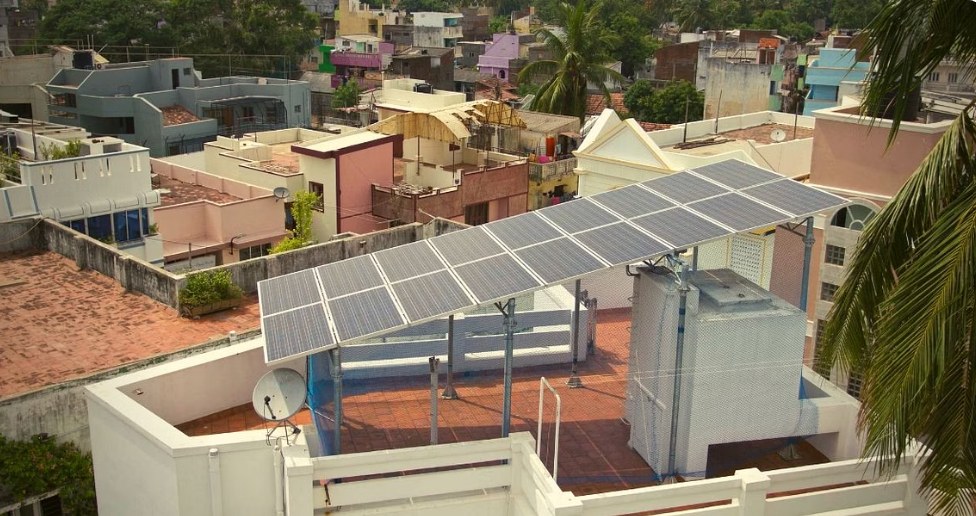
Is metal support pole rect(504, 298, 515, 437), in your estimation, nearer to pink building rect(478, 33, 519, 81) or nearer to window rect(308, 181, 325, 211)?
window rect(308, 181, 325, 211)

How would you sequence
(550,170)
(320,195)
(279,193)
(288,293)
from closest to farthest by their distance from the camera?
(288,293) < (279,193) < (320,195) < (550,170)

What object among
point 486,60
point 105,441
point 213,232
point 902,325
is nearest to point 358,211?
point 213,232

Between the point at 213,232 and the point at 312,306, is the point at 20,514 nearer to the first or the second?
the point at 312,306

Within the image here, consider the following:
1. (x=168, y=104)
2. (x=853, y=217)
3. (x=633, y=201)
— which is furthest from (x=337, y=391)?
(x=168, y=104)

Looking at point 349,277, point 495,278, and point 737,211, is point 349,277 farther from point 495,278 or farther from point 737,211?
point 737,211

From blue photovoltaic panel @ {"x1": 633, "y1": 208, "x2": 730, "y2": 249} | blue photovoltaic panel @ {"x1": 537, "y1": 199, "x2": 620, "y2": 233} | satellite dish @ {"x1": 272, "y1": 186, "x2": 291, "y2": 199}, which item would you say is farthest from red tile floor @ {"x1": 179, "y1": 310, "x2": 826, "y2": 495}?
satellite dish @ {"x1": 272, "y1": 186, "x2": 291, "y2": 199}

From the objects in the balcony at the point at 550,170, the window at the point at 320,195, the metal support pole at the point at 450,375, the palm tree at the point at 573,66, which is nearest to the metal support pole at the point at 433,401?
the metal support pole at the point at 450,375

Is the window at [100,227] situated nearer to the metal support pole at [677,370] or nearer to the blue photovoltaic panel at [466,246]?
the blue photovoltaic panel at [466,246]
